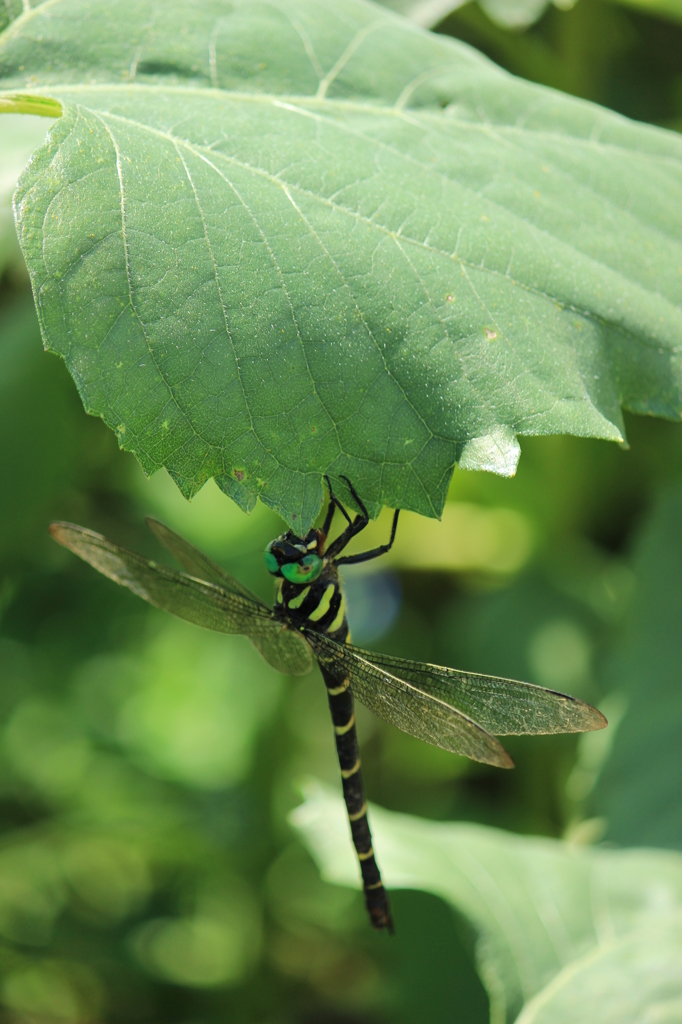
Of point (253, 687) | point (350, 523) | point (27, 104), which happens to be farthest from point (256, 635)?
point (253, 687)

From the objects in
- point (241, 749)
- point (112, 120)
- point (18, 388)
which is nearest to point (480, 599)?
point (241, 749)

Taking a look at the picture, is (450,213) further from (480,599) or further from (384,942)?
(384,942)

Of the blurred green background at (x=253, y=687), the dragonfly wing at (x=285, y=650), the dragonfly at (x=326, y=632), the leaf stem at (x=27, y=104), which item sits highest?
the leaf stem at (x=27, y=104)

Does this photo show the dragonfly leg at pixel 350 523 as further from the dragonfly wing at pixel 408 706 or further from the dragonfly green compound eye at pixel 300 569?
the dragonfly wing at pixel 408 706

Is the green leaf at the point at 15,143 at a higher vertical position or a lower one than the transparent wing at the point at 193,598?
higher

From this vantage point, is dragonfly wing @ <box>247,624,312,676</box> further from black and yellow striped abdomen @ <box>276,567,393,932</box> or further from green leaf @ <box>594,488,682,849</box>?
green leaf @ <box>594,488,682,849</box>

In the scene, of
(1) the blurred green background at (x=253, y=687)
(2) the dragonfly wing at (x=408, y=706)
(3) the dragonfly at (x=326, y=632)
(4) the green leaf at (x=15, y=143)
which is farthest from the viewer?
(1) the blurred green background at (x=253, y=687)

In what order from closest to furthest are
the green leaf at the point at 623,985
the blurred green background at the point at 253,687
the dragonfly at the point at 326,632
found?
the dragonfly at the point at 326,632 → the green leaf at the point at 623,985 → the blurred green background at the point at 253,687

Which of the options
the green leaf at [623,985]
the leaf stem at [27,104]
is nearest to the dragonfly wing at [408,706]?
the green leaf at [623,985]
